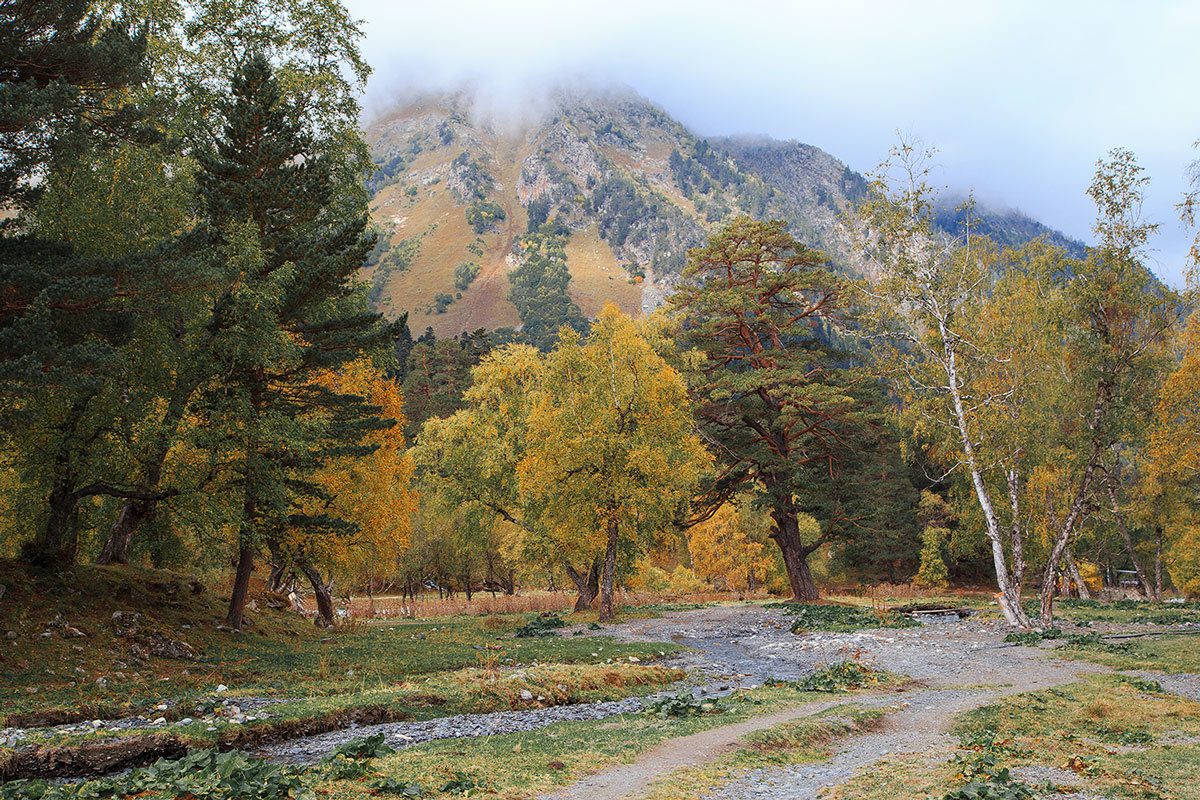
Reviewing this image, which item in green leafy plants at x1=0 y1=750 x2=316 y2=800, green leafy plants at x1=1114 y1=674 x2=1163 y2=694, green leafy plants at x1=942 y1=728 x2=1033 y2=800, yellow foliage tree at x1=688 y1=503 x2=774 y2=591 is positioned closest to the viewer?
green leafy plants at x1=0 y1=750 x2=316 y2=800

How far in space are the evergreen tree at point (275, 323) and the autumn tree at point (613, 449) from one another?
391 inches

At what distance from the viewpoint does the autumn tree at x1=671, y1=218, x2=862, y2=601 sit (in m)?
36.2

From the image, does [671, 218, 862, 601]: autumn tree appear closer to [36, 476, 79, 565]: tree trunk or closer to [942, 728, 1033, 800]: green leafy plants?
[942, 728, 1033, 800]: green leafy plants

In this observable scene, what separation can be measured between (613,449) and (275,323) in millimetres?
16720

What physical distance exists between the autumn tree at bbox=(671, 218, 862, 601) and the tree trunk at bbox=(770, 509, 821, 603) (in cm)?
6

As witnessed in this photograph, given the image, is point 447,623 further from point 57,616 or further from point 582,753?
point 582,753

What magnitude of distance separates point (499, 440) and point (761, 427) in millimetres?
15490

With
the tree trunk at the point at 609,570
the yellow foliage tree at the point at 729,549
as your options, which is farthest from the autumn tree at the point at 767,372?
the yellow foliage tree at the point at 729,549

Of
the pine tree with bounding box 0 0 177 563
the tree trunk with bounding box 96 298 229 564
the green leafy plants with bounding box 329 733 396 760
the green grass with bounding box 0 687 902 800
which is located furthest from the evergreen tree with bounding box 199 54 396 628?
the green grass with bounding box 0 687 902 800

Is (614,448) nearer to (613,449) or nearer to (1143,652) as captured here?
(613,449)

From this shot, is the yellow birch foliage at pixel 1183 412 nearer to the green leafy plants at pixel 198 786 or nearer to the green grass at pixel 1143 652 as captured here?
the green grass at pixel 1143 652

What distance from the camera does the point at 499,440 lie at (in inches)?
1644

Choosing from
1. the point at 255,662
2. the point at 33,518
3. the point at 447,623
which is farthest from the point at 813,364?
the point at 33,518

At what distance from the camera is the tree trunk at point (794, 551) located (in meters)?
40.4
